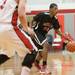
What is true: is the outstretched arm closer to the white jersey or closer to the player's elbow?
the player's elbow

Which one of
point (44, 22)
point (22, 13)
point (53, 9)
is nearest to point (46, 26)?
point (44, 22)

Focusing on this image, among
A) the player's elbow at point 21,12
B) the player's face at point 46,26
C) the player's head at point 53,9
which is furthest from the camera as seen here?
the player's head at point 53,9

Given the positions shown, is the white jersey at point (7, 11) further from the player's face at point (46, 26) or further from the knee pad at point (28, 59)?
the player's face at point (46, 26)

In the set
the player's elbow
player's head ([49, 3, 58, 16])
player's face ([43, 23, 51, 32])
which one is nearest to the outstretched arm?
the player's elbow

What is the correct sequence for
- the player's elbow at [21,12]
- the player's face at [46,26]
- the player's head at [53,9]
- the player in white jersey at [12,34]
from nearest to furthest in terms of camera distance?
the player's elbow at [21,12], the player in white jersey at [12,34], the player's face at [46,26], the player's head at [53,9]

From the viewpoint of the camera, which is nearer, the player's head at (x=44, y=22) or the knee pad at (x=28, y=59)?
the knee pad at (x=28, y=59)

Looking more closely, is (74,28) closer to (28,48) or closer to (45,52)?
(45,52)

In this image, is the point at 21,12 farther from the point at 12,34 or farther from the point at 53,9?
the point at 53,9

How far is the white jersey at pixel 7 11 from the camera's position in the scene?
4.67m

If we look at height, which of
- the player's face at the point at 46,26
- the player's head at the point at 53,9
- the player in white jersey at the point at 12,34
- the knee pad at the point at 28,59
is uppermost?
the player in white jersey at the point at 12,34

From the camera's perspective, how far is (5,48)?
471 cm

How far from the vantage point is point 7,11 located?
468 centimetres

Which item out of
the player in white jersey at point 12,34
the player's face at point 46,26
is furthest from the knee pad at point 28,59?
the player's face at point 46,26

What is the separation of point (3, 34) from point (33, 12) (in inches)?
548
